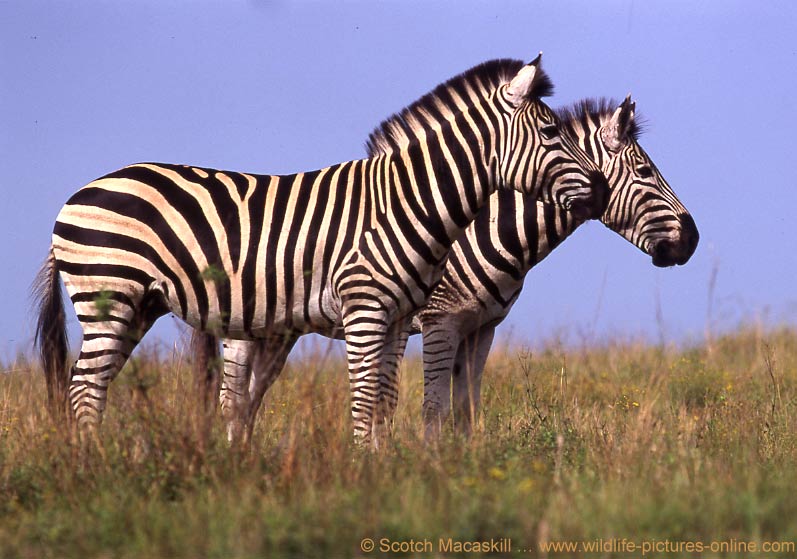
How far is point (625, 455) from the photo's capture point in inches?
229

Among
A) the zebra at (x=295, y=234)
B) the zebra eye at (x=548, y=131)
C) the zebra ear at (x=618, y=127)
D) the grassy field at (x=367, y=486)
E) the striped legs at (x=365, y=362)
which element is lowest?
the grassy field at (x=367, y=486)

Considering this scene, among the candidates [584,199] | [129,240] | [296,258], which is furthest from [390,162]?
[129,240]

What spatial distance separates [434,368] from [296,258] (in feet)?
5.50

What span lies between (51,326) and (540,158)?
12.3 ft

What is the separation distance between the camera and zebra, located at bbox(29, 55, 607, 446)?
6.61 metres

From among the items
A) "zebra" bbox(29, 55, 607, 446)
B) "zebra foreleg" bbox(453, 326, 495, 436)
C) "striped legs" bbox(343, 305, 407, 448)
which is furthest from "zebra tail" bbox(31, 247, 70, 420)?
"zebra foreleg" bbox(453, 326, 495, 436)

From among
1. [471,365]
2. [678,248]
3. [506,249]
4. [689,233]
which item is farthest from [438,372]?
[689,233]

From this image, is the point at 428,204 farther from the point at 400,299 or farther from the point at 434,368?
the point at 434,368

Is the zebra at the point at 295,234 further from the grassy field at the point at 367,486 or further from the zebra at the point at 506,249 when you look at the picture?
the zebra at the point at 506,249

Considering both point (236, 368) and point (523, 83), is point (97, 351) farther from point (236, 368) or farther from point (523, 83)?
point (523, 83)

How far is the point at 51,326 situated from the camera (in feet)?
23.3

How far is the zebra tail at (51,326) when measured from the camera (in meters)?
7.03

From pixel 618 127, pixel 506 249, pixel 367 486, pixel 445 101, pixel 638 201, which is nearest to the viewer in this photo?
pixel 367 486

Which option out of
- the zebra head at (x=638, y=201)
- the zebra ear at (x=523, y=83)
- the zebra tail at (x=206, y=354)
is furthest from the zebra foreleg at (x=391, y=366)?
the zebra head at (x=638, y=201)
